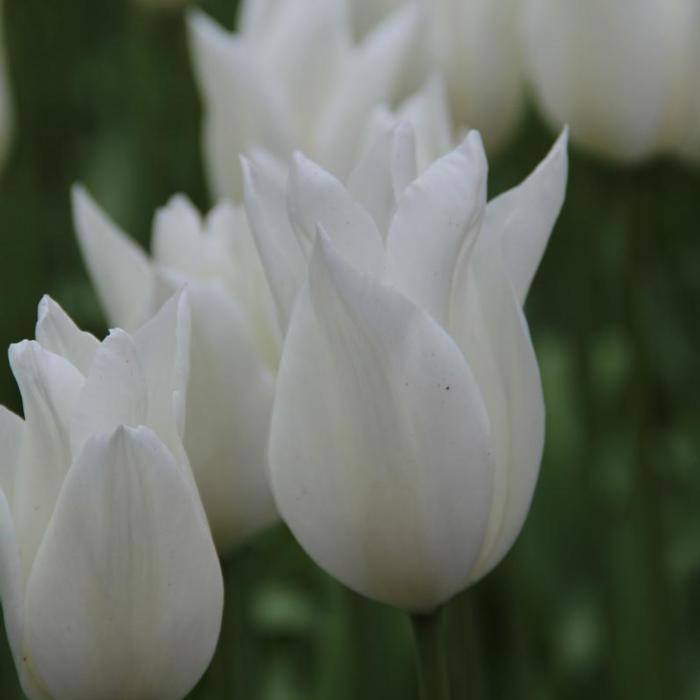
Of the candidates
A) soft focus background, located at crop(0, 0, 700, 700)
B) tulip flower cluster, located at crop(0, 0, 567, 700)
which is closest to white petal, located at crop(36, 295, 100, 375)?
tulip flower cluster, located at crop(0, 0, 567, 700)

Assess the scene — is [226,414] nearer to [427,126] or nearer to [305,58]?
[427,126]

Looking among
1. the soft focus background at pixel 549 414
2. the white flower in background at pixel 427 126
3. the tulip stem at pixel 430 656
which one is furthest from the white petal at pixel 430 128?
the tulip stem at pixel 430 656

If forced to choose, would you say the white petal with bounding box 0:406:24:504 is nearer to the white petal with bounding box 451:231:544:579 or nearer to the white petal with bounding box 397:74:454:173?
the white petal with bounding box 451:231:544:579

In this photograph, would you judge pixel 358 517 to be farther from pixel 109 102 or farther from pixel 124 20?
pixel 124 20

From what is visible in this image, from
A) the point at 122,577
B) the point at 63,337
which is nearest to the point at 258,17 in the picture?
the point at 63,337

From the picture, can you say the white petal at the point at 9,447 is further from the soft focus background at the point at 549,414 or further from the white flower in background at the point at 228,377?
the soft focus background at the point at 549,414

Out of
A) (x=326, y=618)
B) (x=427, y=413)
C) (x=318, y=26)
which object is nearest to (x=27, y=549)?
(x=427, y=413)
